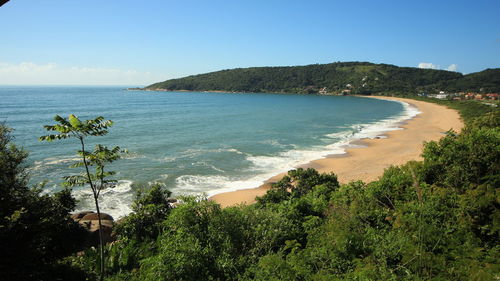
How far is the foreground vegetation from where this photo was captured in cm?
667

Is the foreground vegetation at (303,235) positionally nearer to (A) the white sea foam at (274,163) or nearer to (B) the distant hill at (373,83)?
(A) the white sea foam at (274,163)

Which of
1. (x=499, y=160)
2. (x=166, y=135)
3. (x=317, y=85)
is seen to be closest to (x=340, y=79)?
(x=317, y=85)

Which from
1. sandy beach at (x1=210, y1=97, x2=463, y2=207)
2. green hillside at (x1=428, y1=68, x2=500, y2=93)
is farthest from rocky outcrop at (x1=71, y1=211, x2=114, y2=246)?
green hillside at (x1=428, y1=68, x2=500, y2=93)

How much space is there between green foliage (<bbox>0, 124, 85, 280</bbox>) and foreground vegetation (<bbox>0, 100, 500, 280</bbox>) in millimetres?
37

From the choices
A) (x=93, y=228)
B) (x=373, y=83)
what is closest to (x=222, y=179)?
(x=93, y=228)

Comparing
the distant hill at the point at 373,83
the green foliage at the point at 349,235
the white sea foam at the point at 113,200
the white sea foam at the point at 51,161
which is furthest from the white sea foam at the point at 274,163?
the distant hill at the point at 373,83

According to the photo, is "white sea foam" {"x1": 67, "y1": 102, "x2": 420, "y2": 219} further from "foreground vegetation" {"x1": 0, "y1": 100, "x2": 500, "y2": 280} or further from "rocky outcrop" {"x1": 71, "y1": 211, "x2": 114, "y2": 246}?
"foreground vegetation" {"x1": 0, "y1": 100, "x2": 500, "y2": 280}

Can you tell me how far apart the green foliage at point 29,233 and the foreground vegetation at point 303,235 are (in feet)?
0.12

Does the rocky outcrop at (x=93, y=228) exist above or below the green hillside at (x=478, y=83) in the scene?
below

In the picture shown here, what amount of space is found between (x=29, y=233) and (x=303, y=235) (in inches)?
355

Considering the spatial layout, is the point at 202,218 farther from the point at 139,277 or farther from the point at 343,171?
the point at 343,171

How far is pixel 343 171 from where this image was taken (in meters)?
28.4

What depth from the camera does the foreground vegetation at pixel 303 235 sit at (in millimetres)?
6668

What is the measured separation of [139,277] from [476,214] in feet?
35.5
